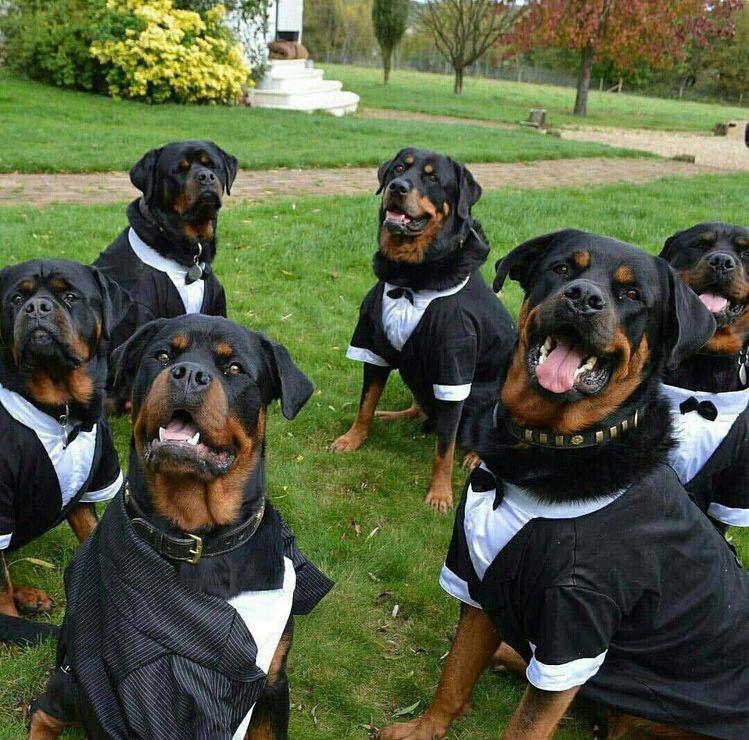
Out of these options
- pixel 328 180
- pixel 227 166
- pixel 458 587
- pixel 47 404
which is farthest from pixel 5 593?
pixel 328 180

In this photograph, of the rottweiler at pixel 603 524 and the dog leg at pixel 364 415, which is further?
the dog leg at pixel 364 415

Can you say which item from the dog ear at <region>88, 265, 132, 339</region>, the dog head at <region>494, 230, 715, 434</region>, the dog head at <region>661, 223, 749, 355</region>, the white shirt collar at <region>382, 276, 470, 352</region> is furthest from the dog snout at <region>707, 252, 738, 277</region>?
the dog ear at <region>88, 265, 132, 339</region>

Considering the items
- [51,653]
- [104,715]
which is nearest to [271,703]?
[104,715]

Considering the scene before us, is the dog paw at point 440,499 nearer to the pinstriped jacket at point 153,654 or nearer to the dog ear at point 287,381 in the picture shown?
the dog ear at point 287,381

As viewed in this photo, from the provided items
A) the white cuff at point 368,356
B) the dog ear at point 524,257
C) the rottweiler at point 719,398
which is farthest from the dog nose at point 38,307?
the rottweiler at point 719,398

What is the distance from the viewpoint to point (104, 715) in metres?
2.29

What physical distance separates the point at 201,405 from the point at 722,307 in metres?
2.36

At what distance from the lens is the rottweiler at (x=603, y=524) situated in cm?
246

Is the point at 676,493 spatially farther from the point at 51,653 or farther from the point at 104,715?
the point at 51,653

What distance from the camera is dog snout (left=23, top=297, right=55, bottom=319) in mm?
3125

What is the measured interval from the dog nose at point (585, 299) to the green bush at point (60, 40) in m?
16.9

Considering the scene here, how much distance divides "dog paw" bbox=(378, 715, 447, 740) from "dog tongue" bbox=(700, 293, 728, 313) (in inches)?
83.1

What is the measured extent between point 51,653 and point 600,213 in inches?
340

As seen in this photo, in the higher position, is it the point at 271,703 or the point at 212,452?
the point at 212,452
